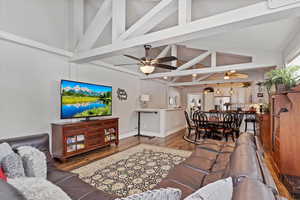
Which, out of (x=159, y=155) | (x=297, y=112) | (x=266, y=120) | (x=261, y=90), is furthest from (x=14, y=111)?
(x=261, y=90)

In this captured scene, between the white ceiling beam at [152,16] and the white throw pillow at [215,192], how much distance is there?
2794 millimetres

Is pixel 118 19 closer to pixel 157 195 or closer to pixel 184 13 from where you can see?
pixel 184 13

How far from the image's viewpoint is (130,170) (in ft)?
8.93

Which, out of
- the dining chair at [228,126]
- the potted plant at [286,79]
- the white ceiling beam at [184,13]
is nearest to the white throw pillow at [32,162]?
the white ceiling beam at [184,13]

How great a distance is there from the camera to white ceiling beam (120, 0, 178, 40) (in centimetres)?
269

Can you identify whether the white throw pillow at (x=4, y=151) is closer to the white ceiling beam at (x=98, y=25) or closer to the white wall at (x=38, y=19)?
the white wall at (x=38, y=19)

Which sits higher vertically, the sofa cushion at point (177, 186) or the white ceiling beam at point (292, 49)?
the white ceiling beam at point (292, 49)

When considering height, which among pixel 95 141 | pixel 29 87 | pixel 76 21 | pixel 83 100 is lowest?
pixel 95 141

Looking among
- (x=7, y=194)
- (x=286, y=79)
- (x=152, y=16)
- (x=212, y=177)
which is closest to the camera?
(x=7, y=194)

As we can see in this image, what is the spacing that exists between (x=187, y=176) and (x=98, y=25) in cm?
358

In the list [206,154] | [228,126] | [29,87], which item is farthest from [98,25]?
[228,126]

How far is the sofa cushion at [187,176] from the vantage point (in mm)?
1447

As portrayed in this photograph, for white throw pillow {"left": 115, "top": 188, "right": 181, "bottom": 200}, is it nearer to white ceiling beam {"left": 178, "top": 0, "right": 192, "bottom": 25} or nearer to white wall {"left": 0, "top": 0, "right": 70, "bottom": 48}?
white ceiling beam {"left": 178, "top": 0, "right": 192, "bottom": 25}

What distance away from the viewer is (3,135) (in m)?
2.83
